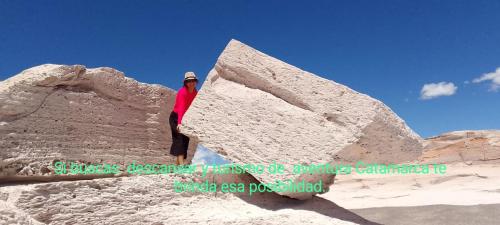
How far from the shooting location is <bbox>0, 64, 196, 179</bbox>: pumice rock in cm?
387

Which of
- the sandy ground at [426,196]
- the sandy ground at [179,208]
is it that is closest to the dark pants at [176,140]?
the sandy ground at [179,208]

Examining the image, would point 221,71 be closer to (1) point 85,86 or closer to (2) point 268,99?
(2) point 268,99

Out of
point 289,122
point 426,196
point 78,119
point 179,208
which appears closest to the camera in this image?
point 179,208

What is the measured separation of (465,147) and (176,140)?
9.04m

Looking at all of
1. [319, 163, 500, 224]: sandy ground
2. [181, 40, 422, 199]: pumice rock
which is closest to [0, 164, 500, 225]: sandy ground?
[319, 163, 500, 224]: sandy ground

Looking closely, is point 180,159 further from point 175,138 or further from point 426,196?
point 426,196

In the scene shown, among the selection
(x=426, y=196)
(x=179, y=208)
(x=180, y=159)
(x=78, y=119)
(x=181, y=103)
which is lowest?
(x=179, y=208)

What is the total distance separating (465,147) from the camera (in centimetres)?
1136

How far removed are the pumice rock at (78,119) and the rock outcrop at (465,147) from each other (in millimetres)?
8766

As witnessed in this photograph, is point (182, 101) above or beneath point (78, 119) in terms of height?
above

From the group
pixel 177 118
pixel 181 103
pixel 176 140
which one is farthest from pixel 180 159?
pixel 181 103

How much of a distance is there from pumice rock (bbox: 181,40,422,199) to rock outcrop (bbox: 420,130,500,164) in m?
7.67

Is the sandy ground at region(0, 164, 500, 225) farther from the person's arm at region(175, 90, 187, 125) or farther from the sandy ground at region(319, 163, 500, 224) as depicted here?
the person's arm at region(175, 90, 187, 125)

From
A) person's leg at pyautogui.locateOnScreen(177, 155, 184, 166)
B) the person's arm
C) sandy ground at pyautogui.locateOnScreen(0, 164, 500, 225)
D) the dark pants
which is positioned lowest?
sandy ground at pyautogui.locateOnScreen(0, 164, 500, 225)
